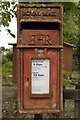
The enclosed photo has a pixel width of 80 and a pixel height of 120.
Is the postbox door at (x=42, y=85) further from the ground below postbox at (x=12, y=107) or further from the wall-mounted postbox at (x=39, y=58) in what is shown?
the ground below postbox at (x=12, y=107)

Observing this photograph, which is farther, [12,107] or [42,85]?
[12,107]

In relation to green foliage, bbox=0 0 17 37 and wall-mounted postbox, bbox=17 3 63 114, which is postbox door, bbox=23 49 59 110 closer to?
wall-mounted postbox, bbox=17 3 63 114

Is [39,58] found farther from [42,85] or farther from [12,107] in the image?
[12,107]

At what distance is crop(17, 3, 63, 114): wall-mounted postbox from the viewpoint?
10.4ft

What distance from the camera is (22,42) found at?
318cm

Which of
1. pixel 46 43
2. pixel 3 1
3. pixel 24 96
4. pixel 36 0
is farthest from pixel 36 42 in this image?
pixel 3 1

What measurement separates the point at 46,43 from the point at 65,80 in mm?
1189

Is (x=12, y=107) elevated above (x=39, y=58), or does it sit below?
below

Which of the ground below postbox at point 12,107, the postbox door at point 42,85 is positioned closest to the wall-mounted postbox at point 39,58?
the postbox door at point 42,85

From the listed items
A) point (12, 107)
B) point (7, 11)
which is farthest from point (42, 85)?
point (12, 107)

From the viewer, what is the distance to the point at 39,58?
3.16m

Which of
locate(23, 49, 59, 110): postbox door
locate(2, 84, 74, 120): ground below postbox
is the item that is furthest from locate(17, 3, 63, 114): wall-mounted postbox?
locate(2, 84, 74, 120): ground below postbox

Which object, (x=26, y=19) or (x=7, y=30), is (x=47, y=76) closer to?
(x=26, y=19)

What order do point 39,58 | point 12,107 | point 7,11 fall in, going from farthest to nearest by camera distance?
point 12,107
point 7,11
point 39,58
